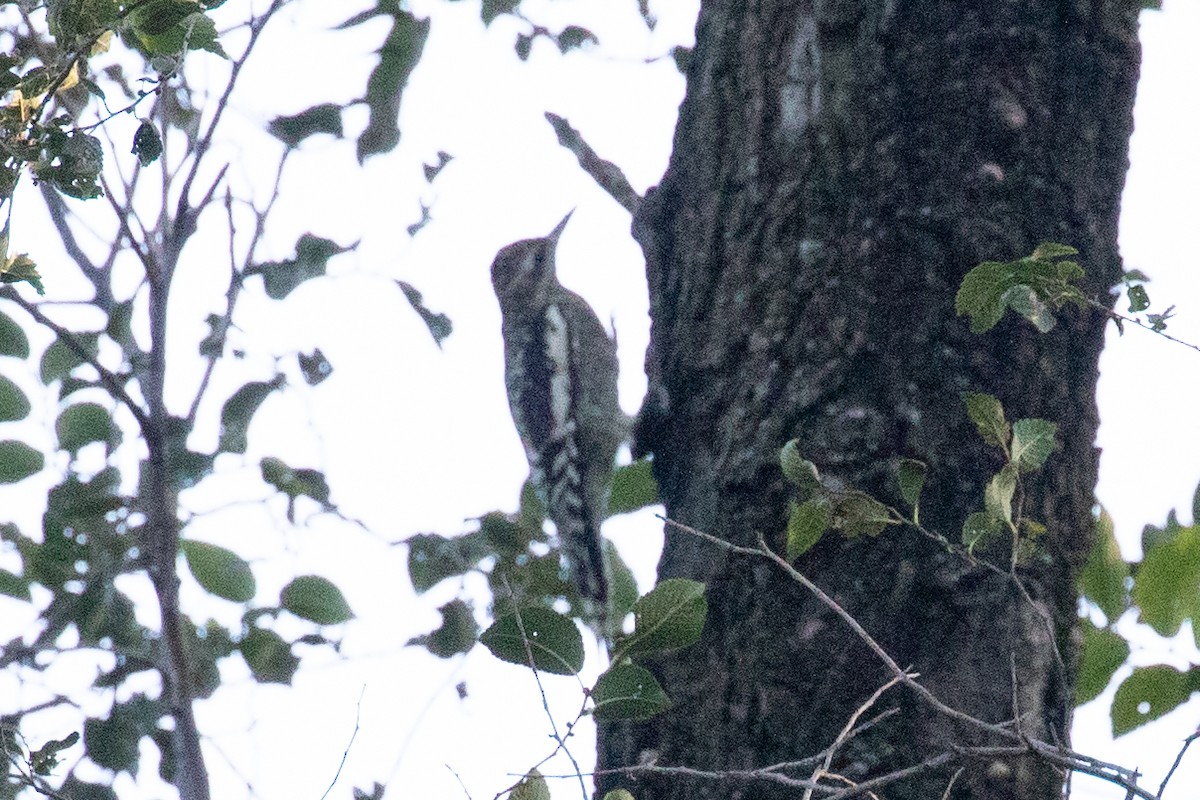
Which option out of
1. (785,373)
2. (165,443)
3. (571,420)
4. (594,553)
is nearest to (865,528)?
(785,373)

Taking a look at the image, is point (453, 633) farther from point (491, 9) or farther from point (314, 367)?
point (491, 9)

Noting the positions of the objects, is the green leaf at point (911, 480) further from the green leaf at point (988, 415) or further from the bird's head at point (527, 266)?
the bird's head at point (527, 266)

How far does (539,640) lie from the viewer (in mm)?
1618

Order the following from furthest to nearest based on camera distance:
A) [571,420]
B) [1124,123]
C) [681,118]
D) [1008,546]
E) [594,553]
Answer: [571,420] → [594,553] → [681,118] → [1124,123] → [1008,546]

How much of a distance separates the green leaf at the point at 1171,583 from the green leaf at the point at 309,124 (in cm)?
210

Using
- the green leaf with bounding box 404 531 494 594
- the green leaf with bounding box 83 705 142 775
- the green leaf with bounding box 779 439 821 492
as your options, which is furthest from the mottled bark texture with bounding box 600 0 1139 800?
the green leaf with bounding box 83 705 142 775

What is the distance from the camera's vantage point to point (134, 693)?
3.00 meters

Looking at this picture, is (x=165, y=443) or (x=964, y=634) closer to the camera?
(x=964, y=634)

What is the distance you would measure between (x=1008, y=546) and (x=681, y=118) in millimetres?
1110

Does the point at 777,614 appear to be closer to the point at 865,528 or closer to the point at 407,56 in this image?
the point at 865,528

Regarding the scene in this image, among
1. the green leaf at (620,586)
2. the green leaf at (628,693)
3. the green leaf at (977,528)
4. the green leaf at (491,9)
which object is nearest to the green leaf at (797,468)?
the green leaf at (977,528)

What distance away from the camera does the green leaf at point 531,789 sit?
1534 mm

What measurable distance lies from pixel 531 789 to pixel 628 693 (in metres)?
0.17

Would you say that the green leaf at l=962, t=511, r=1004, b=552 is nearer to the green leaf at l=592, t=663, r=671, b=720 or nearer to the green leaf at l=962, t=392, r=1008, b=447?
the green leaf at l=962, t=392, r=1008, b=447
